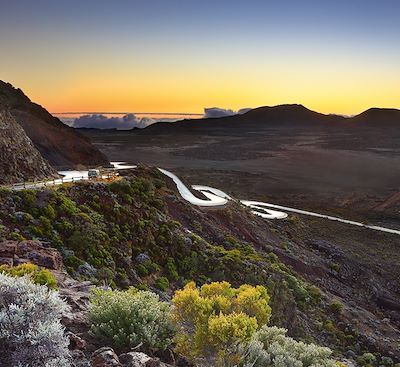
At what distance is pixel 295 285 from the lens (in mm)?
27359

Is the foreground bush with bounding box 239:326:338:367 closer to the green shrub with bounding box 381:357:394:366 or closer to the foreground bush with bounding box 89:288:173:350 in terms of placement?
the foreground bush with bounding box 89:288:173:350

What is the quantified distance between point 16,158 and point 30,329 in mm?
21829

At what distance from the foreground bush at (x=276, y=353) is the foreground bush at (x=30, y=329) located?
392cm

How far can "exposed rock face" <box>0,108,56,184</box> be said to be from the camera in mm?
26828

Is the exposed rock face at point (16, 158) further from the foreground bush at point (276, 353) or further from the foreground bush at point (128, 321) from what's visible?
the foreground bush at point (276, 353)

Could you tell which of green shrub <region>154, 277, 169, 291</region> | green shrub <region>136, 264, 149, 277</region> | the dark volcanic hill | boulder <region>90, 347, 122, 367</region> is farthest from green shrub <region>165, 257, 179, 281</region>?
the dark volcanic hill

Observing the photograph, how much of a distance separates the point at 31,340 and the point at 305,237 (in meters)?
44.5

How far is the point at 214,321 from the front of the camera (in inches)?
384

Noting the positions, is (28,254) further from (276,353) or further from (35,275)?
(276,353)

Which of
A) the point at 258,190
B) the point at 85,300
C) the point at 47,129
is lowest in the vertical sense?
the point at 258,190

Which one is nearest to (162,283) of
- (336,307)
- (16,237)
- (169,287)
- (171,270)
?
(169,287)

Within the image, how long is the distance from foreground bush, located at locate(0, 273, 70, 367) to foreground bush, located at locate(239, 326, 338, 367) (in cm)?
392

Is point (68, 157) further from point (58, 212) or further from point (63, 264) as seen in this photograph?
point (63, 264)

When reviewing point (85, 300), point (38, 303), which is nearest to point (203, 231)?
Answer: point (85, 300)
